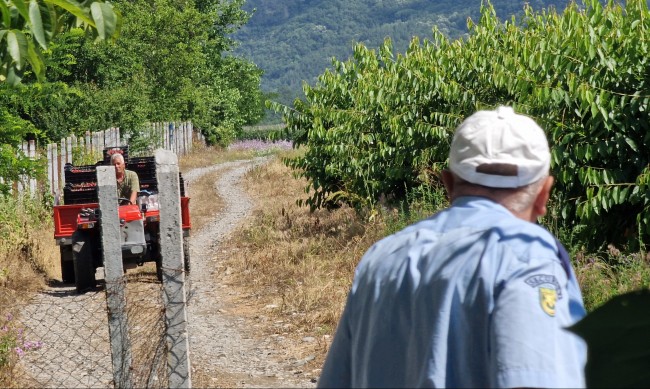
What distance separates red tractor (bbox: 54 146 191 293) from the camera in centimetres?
1048

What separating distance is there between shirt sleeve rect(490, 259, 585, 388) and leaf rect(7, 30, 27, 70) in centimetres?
218

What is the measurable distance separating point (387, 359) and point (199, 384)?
4.92m

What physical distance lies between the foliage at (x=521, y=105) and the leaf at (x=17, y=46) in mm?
→ 4769

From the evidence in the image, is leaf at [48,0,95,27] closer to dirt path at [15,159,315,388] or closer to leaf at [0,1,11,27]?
leaf at [0,1,11,27]

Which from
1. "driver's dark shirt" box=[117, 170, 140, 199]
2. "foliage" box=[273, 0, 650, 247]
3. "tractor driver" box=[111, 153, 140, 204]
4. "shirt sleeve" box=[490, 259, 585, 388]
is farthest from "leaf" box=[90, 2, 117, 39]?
"driver's dark shirt" box=[117, 170, 140, 199]

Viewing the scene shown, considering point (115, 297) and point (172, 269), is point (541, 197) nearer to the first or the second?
point (172, 269)

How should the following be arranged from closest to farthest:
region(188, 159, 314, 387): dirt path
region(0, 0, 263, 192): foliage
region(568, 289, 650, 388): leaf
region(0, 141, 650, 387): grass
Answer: region(568, 289, 650, 388): leaf, region(0, 141, 650, 387): grass, region(188, 159, 314, 387): dirt path, region(0, 0, 263, 192): foliage

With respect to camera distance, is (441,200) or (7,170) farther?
(7,170)

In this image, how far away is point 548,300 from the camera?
61.0 inches

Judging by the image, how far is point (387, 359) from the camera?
71.6 inches

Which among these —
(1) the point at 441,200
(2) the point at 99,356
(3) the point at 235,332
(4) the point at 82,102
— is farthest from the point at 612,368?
(4) the point at 82,102

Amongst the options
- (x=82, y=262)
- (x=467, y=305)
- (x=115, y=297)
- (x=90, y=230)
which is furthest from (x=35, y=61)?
(x=90, y=230)

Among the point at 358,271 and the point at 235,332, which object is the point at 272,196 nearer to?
the point at 235,332

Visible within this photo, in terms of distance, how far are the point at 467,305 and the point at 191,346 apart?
21.6 feet
